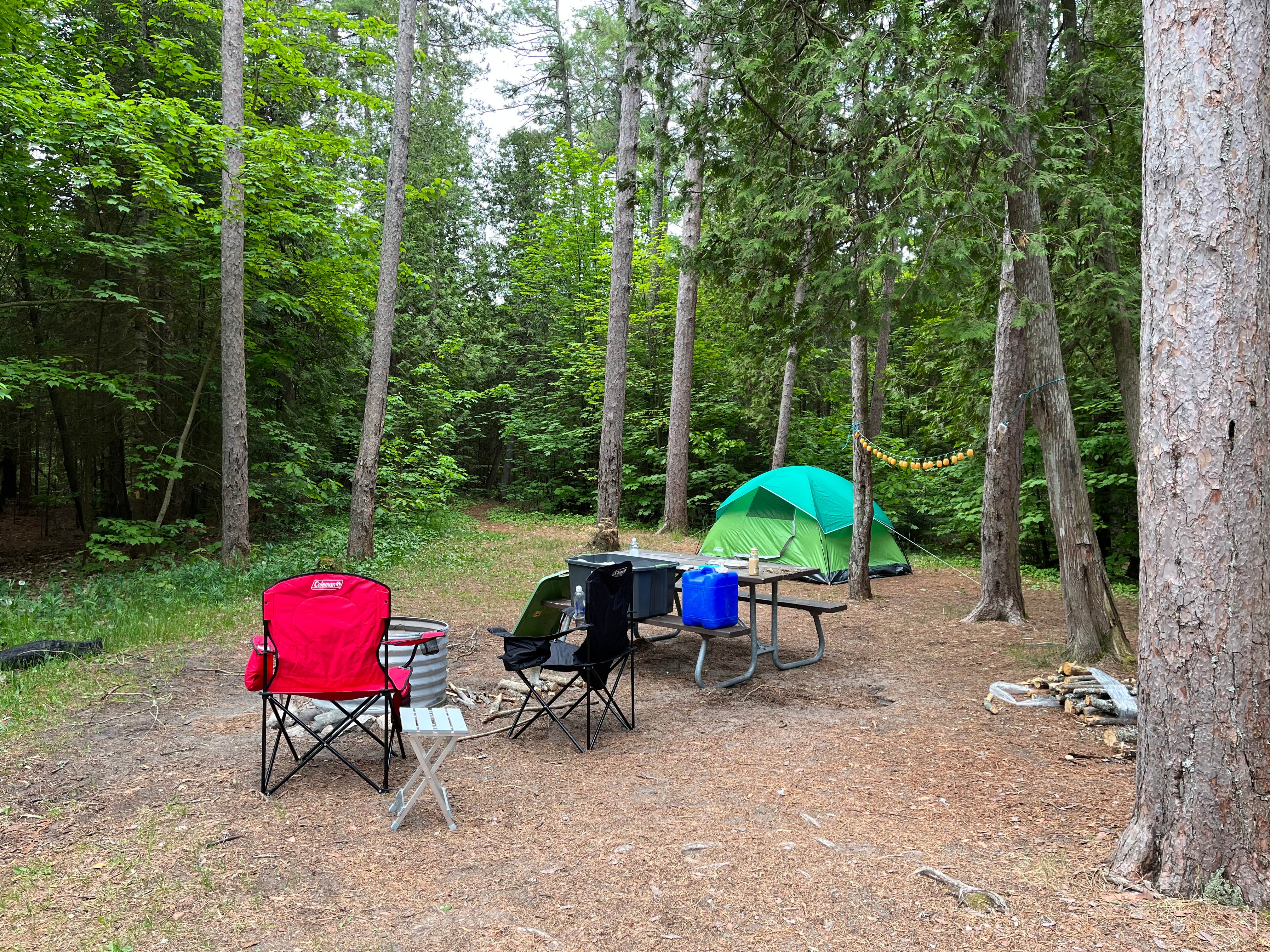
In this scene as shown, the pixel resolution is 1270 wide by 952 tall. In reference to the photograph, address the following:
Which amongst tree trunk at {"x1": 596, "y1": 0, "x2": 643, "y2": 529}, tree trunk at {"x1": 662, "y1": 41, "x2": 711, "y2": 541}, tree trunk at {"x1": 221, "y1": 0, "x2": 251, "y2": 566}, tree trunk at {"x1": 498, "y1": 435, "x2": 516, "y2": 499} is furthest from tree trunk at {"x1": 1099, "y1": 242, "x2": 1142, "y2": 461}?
tree trunk at {"x1": 498, "y1": 435, "x2": 516, "y2": 499}

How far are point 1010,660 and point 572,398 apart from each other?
15435mm

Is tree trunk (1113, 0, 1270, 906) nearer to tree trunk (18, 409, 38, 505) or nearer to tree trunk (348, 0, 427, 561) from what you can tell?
tree trunk (348, 0, 427, 561)

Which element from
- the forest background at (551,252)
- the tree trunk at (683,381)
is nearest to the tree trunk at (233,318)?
the forest background at (551,252)

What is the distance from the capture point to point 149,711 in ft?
15.1

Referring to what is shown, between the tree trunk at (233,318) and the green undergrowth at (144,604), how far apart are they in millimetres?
550

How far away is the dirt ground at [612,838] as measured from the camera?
252cm

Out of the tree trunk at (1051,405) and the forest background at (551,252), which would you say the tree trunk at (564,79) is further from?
the tree trunk at (1051,405)

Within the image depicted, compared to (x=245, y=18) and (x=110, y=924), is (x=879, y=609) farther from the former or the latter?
(x=245, y=18)

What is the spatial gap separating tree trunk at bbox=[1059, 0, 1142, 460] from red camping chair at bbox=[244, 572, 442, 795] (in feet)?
24.5

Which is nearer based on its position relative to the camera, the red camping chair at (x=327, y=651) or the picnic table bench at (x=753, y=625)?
the red camping chair at (x=327, y=651)

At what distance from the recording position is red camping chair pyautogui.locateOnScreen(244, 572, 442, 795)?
3.62 metres

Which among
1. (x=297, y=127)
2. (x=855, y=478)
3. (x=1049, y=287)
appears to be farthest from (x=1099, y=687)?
(x=297, y=127)

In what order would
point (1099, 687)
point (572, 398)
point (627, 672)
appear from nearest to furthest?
point (1099, 687) < point (627, 672) < point (572, 398)

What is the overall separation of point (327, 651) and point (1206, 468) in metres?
3.64
